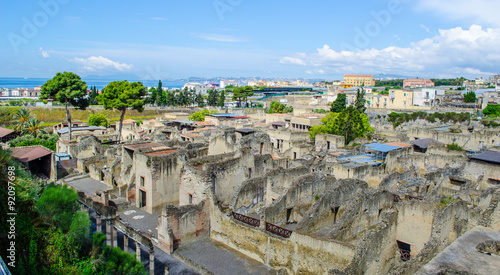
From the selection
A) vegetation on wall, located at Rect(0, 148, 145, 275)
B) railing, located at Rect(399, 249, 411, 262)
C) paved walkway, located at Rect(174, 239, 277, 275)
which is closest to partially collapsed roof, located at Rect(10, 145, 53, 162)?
vegetation on wall, located at Rect(0, 148, 145, 275)

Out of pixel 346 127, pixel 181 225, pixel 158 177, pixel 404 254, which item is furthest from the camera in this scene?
pixel 346 127

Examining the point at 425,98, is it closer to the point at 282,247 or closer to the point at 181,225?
the point at 282,247

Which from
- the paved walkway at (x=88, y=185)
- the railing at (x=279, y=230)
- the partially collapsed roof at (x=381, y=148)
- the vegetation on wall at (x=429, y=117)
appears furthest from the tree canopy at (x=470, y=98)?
the paved walkway at (x=88, y=185)

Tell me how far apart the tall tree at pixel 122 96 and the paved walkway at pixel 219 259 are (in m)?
28.0

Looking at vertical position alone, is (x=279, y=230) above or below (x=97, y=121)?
below

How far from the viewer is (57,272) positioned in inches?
444

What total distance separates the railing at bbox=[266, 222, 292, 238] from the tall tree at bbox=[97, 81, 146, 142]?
3052 centimetres

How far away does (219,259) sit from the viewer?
17.3m

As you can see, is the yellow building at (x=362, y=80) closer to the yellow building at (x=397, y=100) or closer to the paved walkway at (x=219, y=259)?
the yellow building at (x=397, y=100)

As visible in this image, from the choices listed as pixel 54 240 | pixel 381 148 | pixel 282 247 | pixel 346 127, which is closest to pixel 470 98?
pixel 346 127

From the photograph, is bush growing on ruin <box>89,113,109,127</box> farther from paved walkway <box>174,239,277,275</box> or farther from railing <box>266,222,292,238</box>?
railing <box>266,222,292,238</box>

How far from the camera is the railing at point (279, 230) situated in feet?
52.4

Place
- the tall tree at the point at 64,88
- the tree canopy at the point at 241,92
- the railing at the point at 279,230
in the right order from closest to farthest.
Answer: the railing at the point at 279,230 < the tall tree at the point at 64,88 < the tree canopy at the point at 241,92

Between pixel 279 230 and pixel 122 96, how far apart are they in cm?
3185
